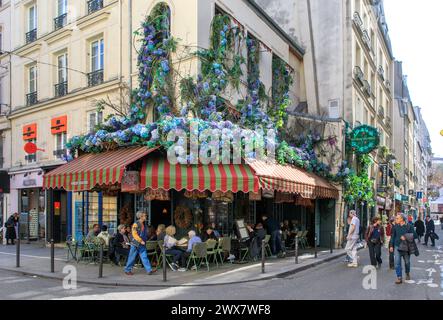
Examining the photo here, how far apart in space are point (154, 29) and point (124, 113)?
3.13 metres

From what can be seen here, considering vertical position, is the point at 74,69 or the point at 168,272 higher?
the point at 74,69

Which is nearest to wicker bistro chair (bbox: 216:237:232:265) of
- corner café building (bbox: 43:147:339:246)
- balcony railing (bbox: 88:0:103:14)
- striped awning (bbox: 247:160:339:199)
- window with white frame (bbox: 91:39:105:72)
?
corner café building (bbox: 43:147:339:246)

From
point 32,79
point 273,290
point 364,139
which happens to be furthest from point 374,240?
point 32,79

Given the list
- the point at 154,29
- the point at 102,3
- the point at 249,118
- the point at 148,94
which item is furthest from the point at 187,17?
the point at 102,3

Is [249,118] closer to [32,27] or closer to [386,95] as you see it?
[32,27]

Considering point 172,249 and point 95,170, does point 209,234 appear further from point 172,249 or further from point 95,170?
point 95,170

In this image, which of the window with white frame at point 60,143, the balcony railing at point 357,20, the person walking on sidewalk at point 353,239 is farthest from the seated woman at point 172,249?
the balcony railing at point 357,20

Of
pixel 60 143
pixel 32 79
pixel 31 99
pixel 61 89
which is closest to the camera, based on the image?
pixel 61 89

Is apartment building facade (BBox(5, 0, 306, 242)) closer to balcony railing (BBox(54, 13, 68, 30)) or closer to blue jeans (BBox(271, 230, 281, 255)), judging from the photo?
balcony railing (BBox(54, 13, 68, 30))

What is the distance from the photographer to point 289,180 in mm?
14547

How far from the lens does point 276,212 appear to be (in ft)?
65.7

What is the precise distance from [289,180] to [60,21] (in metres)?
12.4

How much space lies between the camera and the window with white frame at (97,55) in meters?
18.3

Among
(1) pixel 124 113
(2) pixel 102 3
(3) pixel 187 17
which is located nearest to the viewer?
(3) pixel 187 17
